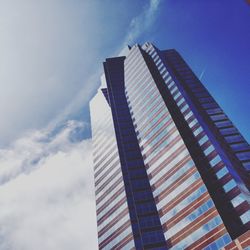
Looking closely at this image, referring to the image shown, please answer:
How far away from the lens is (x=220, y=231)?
4991cm

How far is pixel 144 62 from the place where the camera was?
112 meters

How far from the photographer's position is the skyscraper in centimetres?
5375

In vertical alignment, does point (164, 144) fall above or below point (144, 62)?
below

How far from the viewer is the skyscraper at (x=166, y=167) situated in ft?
176

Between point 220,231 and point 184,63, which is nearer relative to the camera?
point 220,231

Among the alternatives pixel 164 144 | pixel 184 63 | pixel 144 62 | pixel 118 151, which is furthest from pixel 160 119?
pixel 184 63

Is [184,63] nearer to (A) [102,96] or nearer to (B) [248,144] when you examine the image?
(A) [102,96]

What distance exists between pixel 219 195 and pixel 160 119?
99.8 ft

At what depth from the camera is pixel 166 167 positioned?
68.6 metres

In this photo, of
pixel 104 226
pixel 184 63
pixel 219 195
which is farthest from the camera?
pixel 184 63

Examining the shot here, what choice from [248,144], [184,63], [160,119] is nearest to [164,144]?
[160,119]

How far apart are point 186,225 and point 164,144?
22.3m

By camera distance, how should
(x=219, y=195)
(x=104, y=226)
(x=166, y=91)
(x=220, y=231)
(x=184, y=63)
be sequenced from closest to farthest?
(x=220, y=231), (x=219, y=195), (x=104, y=226), (x=166, y=91), (x=184, y=63)

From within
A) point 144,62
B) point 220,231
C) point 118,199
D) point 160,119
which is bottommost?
point 220,231
